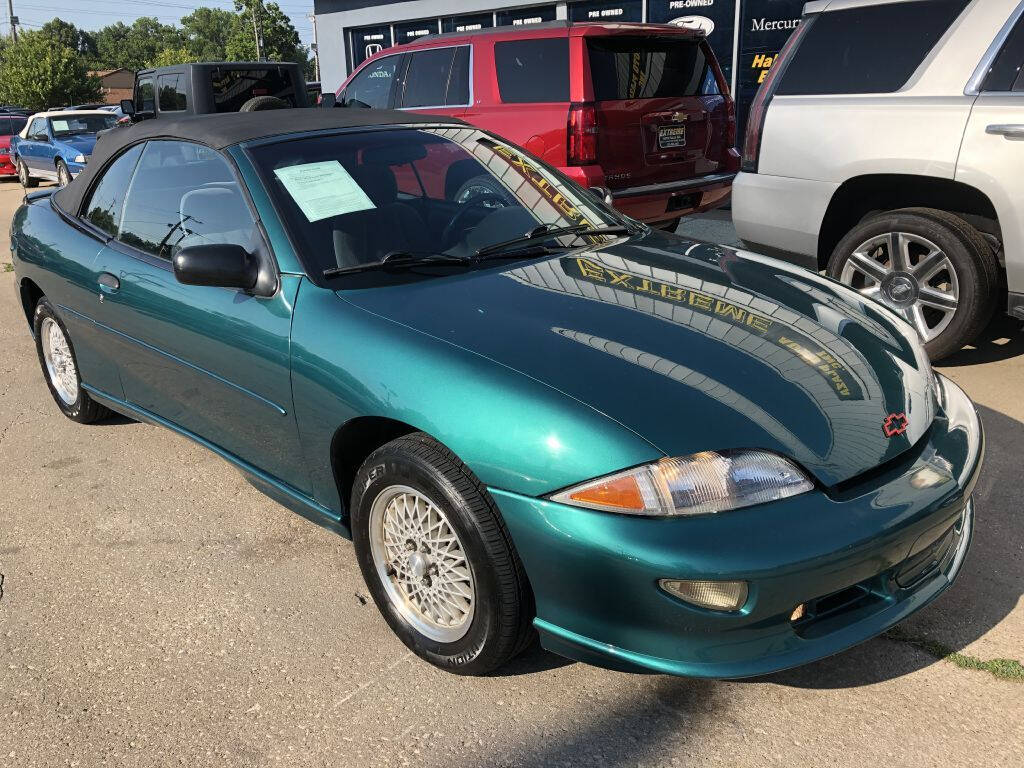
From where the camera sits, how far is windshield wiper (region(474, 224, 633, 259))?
3.16 metres

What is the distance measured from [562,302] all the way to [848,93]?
3017 millimetres

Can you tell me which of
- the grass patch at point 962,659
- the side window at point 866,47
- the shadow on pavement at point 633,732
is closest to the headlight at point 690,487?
the shadow on pavement at point 633,732

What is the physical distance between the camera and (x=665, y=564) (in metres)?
2.03

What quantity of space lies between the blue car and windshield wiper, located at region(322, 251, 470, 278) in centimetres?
1318

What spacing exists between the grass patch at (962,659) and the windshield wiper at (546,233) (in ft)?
5.70

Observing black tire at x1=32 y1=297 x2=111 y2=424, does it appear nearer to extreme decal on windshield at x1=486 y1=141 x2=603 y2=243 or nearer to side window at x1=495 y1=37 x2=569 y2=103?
extreme decal on windshield at x1=486 y1=141 x2=603 y2=243

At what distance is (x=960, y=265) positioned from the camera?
448 cm

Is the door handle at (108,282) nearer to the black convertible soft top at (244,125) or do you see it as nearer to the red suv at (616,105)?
the black convertible soft top at (244,125)

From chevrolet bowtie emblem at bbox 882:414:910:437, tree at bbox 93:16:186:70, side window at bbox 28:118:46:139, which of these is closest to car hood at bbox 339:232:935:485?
chevrolet bowtie emblem at bbox 882:414:910:437

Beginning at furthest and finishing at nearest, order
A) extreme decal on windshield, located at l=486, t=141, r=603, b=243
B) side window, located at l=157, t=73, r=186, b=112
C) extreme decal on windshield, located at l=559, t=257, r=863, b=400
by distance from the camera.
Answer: side window, located at l=157, t=73, r=186, b=112 < extreme decal on windshield, located at l=486, t=141, r=603, b=243 < extreme decal on windshield, located at l=559, t=257, r=863, b=400

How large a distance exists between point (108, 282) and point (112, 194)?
19.8 inches

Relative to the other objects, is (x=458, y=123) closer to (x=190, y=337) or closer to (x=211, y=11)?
(x=190, y=337)

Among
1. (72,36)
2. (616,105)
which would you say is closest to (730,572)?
(616,105)

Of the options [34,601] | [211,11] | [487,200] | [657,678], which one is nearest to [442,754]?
[657,678]
